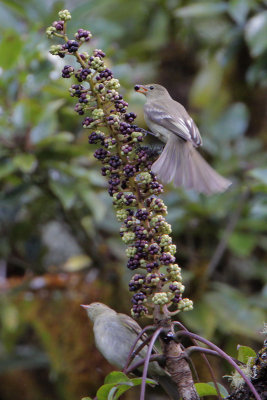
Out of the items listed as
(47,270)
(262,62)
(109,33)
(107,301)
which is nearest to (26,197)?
(47,270)

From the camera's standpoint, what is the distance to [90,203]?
112 inches

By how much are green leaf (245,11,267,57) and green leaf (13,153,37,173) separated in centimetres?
123

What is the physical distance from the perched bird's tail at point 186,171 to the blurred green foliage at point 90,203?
2.85 ft

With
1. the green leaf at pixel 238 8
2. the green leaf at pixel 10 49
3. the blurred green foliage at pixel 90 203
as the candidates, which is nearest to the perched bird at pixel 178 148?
the blurred green foliage at pixel 90 203

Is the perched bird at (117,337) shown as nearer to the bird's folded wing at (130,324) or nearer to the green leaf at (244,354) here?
the bird's folded wing at (130,324)

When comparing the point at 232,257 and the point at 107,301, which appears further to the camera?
the point at 232,257

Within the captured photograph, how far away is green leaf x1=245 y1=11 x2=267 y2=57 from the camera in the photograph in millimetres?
3000

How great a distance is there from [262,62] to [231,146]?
52cm

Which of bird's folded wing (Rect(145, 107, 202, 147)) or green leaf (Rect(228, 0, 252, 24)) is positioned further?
green leaf (Rect(228, 0, 252, 24))

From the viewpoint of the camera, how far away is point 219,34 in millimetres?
3855

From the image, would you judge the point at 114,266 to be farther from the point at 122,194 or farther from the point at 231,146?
the point at 122,194

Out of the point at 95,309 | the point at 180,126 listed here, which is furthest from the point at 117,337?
the point at 180,126

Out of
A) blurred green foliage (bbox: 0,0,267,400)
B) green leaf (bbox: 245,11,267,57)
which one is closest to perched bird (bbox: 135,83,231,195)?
blurred green foliage (bbox: 0,0,267,400)

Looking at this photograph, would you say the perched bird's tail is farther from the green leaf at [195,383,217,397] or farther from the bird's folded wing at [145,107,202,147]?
the green leaf at [195,383,217,397]
